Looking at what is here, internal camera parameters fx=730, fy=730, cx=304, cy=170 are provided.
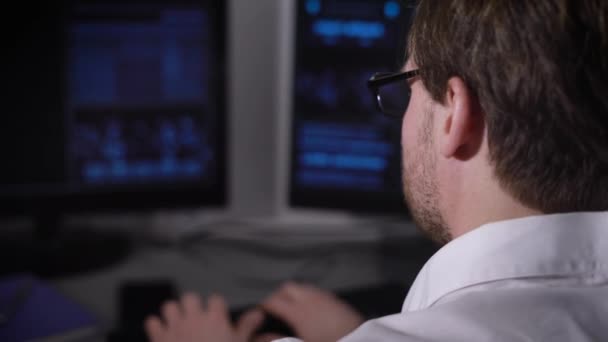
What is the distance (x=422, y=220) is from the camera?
75 cm

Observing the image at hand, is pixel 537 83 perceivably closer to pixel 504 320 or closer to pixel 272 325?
pixel 504 320

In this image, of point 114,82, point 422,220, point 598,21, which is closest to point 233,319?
point 422,220

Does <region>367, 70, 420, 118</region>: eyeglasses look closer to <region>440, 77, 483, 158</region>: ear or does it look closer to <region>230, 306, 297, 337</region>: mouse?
<region>440, 77, 483, 158</region>: ear

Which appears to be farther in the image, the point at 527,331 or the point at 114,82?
the point at 114,82

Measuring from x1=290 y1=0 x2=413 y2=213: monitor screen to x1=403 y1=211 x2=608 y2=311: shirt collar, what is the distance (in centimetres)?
53

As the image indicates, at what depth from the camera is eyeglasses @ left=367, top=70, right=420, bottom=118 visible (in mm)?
726

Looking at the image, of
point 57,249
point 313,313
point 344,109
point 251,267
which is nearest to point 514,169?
point 313,313

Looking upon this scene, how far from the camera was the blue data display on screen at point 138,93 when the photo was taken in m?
1.13

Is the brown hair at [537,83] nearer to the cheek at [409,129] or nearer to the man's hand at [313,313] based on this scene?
the cheek at [409,129]

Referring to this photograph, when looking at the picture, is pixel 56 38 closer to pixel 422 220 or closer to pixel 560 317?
pixel 422 220

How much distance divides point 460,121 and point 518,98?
52 mm

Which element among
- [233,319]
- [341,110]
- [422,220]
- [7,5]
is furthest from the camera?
[341,110]

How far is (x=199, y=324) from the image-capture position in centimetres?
90

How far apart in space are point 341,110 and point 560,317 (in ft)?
2.14
